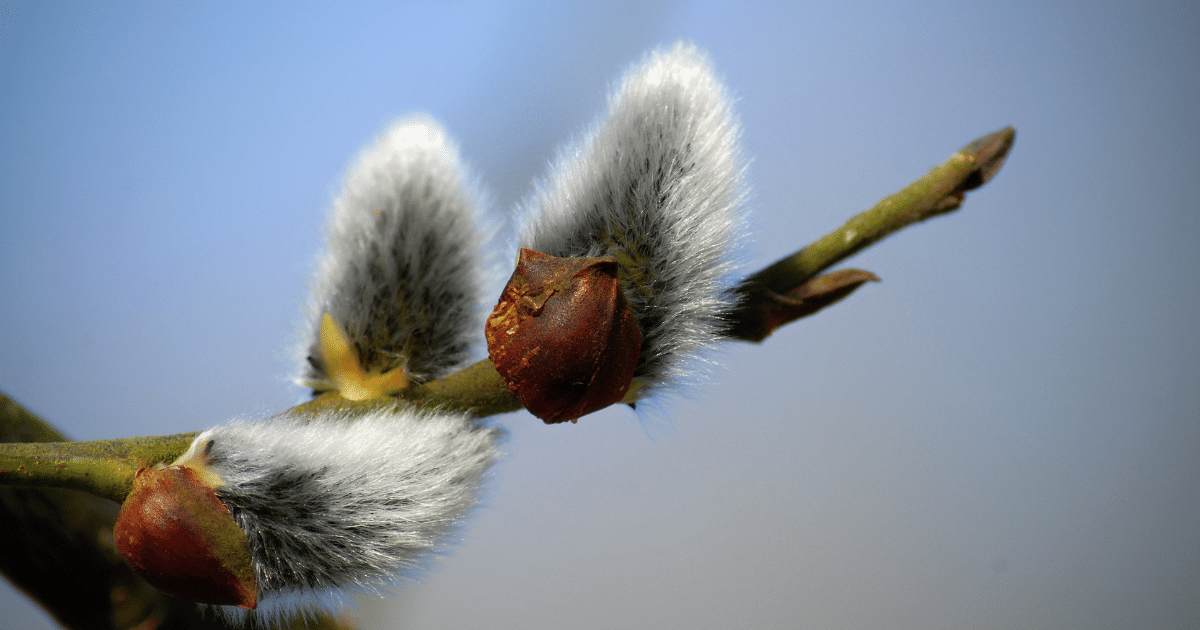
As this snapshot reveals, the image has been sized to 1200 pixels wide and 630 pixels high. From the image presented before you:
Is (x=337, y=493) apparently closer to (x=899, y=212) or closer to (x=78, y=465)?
(x=78, y=465)

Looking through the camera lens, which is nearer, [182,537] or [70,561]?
[182,537]

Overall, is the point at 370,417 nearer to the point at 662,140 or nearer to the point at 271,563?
the point at 271,563

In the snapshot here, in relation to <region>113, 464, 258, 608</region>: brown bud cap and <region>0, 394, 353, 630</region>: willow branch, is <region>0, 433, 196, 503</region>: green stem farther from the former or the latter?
<region>0, 394, 353, 630</region>: willow branch

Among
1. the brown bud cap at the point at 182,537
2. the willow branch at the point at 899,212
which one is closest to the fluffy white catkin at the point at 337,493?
the brown bud cap at the point at 182,537

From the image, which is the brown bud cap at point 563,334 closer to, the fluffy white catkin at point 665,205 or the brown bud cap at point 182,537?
the fluffy white catkin at point 665,205

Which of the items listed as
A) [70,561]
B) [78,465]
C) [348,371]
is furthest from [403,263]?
[70,561]

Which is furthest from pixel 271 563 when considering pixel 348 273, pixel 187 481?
pixel 348 273

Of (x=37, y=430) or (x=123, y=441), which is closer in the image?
(x=123, y=441)
